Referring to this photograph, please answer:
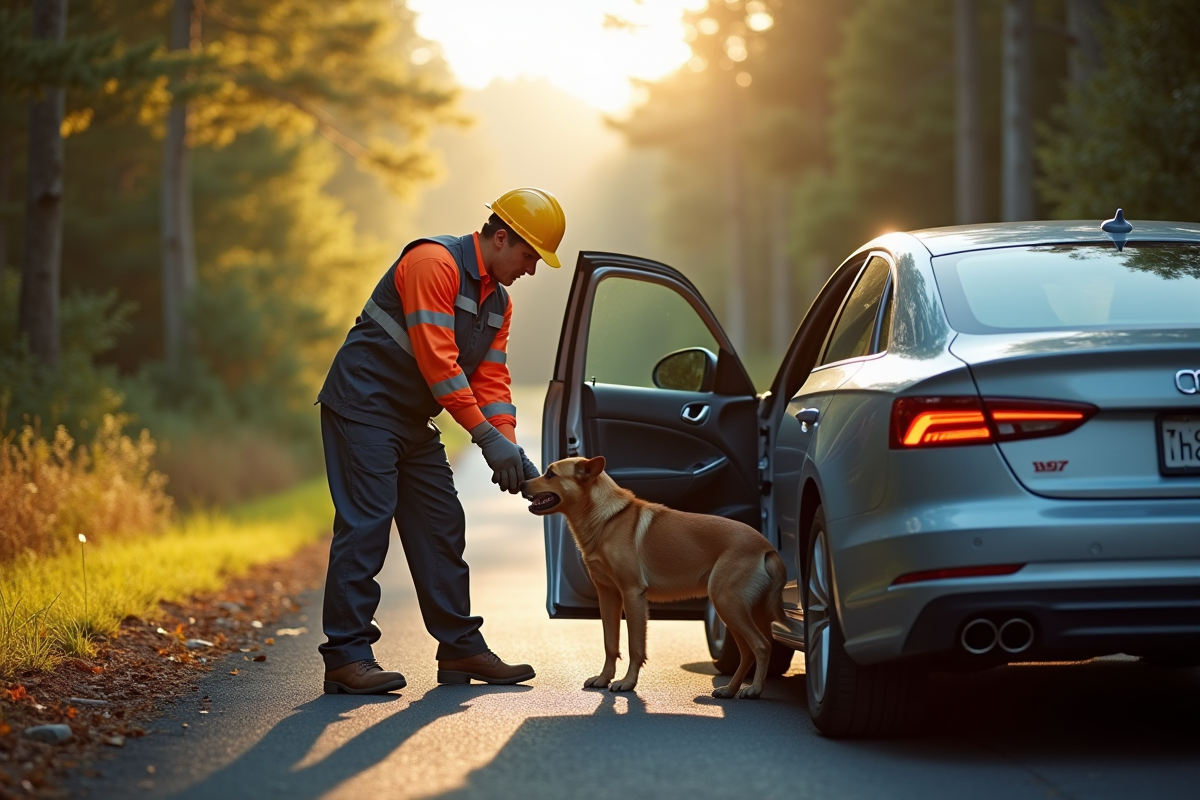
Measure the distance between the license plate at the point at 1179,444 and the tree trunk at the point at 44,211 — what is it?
10.9 m

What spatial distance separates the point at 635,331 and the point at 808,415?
179cm

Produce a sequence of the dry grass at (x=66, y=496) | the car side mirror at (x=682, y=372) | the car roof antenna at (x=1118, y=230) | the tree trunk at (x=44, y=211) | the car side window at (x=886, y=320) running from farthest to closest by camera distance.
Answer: the tree trunk at (x=44, y=211), the dry grass at (x=66, y=496), the car side mirror at (x=682, y=372), the car roof antenna at (x=1118, y=230), the car side window at (x=886, y=320)

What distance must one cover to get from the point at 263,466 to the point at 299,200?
1538 cm

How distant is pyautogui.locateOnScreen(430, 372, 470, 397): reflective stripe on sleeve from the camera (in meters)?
6.71

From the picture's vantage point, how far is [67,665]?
6910 mm

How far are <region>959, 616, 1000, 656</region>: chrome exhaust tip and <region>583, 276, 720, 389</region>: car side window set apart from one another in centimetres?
319

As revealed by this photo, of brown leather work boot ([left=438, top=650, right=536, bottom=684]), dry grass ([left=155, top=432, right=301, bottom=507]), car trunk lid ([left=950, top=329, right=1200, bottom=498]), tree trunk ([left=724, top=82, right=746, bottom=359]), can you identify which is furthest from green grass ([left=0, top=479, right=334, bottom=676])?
tree trunk ([left=724, top=82, right=746, bottom=359])

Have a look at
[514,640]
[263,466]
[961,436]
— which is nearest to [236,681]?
[514,640]

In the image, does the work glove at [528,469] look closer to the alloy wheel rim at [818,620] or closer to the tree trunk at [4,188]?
the alloy wheel rim at [818,620]

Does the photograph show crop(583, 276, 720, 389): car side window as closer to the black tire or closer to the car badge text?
the black tire

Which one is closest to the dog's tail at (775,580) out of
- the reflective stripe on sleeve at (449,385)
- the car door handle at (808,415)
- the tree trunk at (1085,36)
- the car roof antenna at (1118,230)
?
the car door handle at (808,415)

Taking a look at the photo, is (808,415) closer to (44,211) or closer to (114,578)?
(114,578)

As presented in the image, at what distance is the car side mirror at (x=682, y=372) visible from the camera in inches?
306

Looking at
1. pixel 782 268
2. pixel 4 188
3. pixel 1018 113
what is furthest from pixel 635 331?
pixel 782 268
